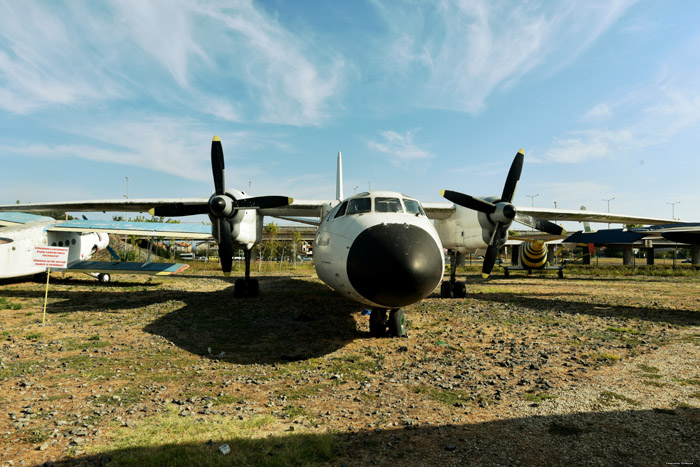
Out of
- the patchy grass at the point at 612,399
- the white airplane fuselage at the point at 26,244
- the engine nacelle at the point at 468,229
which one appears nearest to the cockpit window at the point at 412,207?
the patchy grass at the point at 612,399

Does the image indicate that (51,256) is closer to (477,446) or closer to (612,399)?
(477,446)

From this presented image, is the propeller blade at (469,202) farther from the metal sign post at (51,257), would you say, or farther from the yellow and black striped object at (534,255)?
the yellow and black striped object at (534,255)

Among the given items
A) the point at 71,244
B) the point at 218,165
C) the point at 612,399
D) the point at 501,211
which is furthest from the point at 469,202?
the point at 71,244

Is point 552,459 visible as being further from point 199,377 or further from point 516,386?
point 199,377

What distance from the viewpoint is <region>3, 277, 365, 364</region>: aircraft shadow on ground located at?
291 inches

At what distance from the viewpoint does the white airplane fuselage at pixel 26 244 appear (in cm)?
1631

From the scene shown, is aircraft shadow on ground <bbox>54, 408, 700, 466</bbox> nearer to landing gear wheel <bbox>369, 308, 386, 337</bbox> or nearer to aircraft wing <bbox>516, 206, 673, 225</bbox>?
landing gear wheel <bbox>369, 308, 386, 337</bbox>

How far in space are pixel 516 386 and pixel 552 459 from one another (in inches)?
83.2

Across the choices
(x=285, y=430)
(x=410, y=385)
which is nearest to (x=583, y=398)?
(x=410, y=385)

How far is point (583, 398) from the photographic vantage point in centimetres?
493

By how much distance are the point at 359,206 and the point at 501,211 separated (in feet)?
23.4

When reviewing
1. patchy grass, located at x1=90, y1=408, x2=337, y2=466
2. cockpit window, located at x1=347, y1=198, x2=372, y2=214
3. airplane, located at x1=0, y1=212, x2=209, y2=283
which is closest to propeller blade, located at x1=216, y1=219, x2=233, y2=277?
cockpit window, located at x1=347, y1=198, x2=372, y2=214

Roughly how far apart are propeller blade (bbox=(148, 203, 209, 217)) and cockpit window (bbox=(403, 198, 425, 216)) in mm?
8012

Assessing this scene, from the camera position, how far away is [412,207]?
8180 mm
